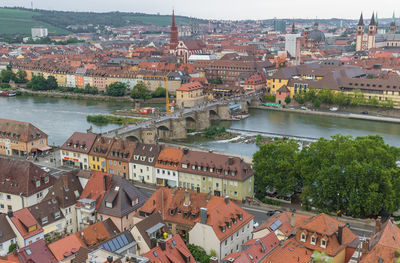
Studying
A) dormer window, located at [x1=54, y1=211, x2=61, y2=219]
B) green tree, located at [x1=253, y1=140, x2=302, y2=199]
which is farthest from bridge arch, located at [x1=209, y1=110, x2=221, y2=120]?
dormer window, located at [x1=54, y1=211, x2=61, y2=219]

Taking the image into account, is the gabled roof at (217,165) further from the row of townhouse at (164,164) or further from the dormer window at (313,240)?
the dormer window at (313,240)

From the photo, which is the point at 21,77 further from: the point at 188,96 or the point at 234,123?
the point at 234,123

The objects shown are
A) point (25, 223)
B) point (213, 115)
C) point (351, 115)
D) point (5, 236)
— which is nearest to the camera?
point (5, 236)

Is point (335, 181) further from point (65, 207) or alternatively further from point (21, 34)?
point (21, 34)

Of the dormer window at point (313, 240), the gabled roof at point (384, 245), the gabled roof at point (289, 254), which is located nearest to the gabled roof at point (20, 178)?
the gabled roof at point (289, 254)

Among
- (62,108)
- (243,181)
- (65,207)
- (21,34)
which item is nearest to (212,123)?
(62,108)

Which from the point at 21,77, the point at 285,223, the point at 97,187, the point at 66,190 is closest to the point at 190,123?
the point at 97,187

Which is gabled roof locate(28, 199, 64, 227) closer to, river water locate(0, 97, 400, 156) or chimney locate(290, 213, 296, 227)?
chimney locate(290, 213, 296, 227)
